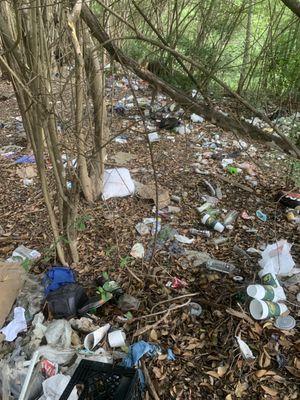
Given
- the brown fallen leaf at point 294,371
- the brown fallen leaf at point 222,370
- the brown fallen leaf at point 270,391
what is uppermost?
the brown fallen leaf at point 294,371

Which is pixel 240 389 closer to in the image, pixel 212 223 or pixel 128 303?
pixel 128 303

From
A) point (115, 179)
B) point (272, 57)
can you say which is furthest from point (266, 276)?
point (272, 57)

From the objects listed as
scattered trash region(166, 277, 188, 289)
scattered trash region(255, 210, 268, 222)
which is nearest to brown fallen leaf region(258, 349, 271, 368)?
scattered trash region(166, 277, 188, 289)

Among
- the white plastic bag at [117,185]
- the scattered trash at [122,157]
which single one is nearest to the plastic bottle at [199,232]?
the white plastic bag at [117,185]

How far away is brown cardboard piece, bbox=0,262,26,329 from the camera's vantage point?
7.60 feet

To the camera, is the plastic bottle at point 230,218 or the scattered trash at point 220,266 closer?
the scattered trash at point 220,266

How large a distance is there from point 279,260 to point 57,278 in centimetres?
147

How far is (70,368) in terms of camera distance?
6.53 ft

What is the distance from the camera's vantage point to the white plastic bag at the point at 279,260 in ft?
8.23

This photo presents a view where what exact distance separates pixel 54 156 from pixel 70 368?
3.86 ft

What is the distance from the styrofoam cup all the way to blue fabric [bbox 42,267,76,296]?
489 millimetres

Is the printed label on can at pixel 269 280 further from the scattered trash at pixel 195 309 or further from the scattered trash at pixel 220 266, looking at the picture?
the scattered trash at pixel 195 309

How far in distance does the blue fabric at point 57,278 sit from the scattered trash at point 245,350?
1114 mm

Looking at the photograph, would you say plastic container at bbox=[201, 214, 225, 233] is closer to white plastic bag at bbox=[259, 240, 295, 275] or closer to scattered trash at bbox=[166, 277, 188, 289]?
white plastic bag at bbox=[259, 240, 295, 275]
